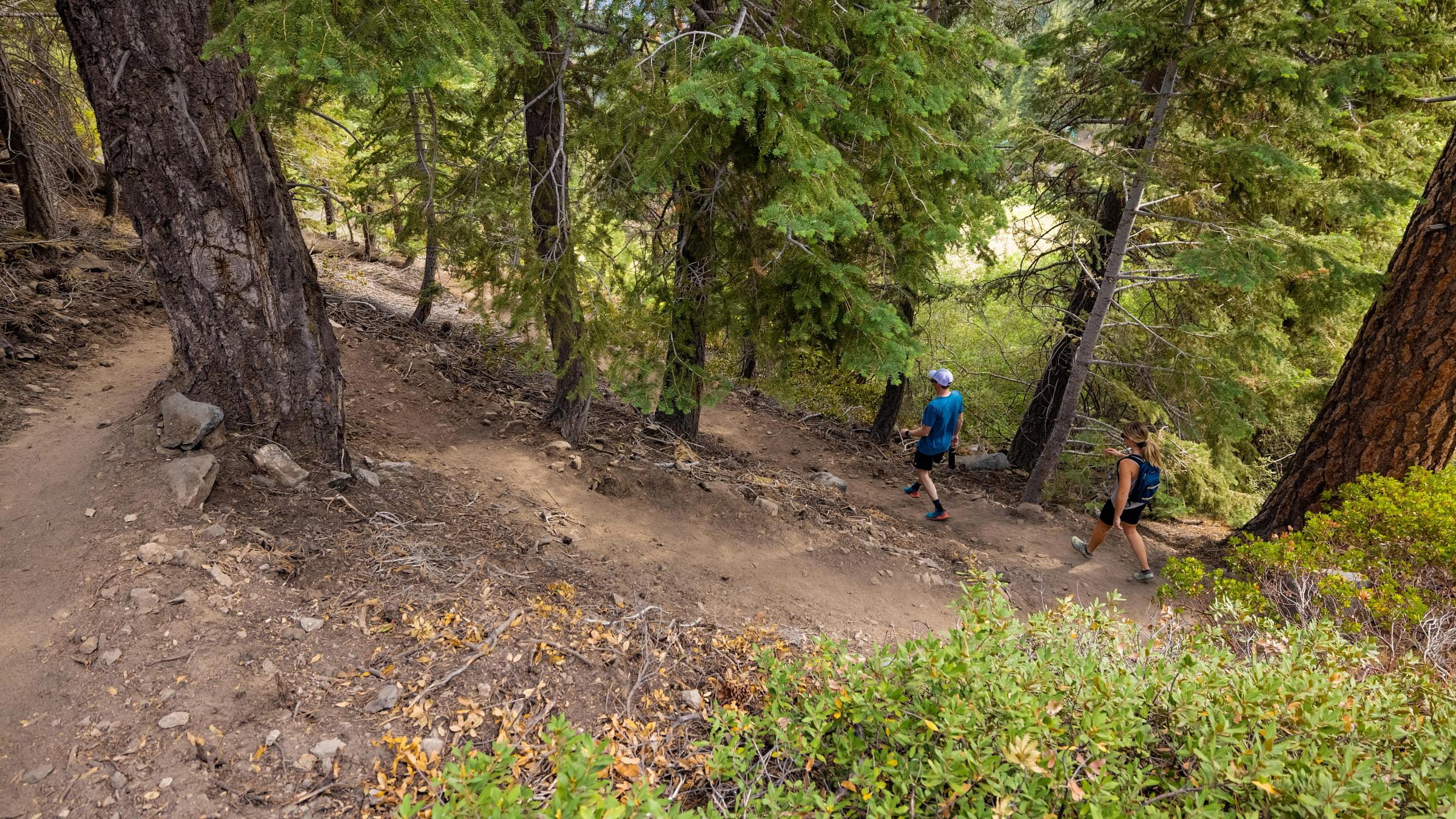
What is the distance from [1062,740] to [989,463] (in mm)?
9290

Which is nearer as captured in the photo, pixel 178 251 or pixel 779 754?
pixel 779 754

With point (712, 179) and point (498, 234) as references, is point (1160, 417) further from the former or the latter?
point (498, 234)

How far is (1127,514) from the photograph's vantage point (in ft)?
22.0

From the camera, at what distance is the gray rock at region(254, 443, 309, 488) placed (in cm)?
438

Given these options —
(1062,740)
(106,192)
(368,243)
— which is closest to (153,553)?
(1062,740)

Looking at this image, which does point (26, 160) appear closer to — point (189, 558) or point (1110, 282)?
point (189, 558)

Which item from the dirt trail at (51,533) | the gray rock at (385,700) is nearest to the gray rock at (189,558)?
the dirt trail at (51,533)

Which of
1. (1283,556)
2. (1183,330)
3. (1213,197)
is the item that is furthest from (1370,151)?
(1283,556)

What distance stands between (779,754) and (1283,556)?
4683mm

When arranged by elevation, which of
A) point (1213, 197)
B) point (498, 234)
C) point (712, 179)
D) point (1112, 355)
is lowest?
point (1112, 355)

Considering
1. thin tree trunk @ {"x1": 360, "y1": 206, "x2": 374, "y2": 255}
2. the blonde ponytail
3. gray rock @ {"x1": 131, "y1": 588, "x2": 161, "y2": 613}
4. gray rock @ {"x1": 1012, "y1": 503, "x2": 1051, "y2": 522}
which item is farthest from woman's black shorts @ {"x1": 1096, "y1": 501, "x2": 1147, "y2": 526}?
thin tree trunk @ {"x1": 360, "y1": 206, "x2": 374, "y2": 255}

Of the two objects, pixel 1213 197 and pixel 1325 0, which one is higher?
pixel 1325 0

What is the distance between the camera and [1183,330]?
316 inches

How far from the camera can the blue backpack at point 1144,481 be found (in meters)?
6.48
